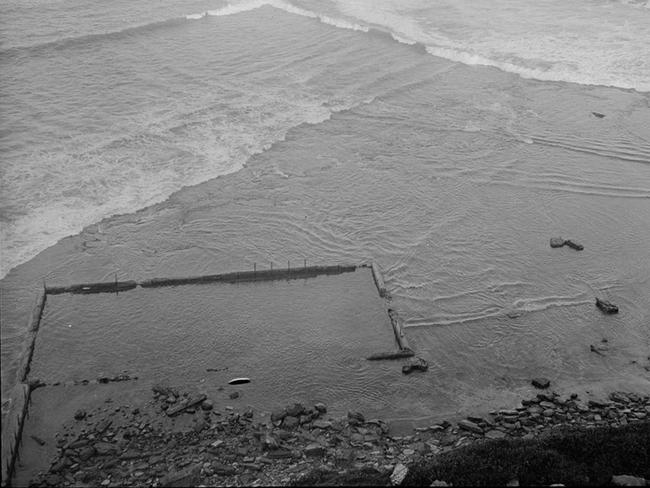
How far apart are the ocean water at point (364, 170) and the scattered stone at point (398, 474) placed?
265 cm

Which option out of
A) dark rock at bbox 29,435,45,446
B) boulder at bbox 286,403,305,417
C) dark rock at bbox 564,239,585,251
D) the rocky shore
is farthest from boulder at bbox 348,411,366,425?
dark rock at bbox 564,239,585,251

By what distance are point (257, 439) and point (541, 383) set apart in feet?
23.0

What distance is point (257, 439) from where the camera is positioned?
44.9 ft

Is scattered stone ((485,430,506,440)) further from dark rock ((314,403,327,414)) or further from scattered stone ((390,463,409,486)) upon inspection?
dark rock ((314,403,327,414))

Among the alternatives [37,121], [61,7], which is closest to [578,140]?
[37,121]

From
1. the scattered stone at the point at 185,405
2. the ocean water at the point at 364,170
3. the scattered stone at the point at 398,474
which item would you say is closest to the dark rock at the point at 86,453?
the scattered stone at the point at 185,405

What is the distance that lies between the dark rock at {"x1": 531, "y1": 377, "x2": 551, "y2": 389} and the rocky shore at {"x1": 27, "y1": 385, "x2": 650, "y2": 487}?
232 mm

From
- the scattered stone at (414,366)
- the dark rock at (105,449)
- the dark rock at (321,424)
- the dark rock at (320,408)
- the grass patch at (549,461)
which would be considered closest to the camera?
the grass patch at (549,461)

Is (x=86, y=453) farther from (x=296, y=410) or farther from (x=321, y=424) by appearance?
(x=321, y=424)

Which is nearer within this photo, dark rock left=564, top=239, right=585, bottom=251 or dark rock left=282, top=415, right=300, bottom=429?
dark rock left=282, top=415, right=300, bottom=429

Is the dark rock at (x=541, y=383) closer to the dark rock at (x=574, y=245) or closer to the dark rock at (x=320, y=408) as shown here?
the dark rock at (x=320, y=408)

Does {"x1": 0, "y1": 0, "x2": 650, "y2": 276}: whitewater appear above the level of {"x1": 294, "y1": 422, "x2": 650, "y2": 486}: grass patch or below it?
above

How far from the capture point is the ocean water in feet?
60.3

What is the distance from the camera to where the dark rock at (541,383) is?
51.4 feet
